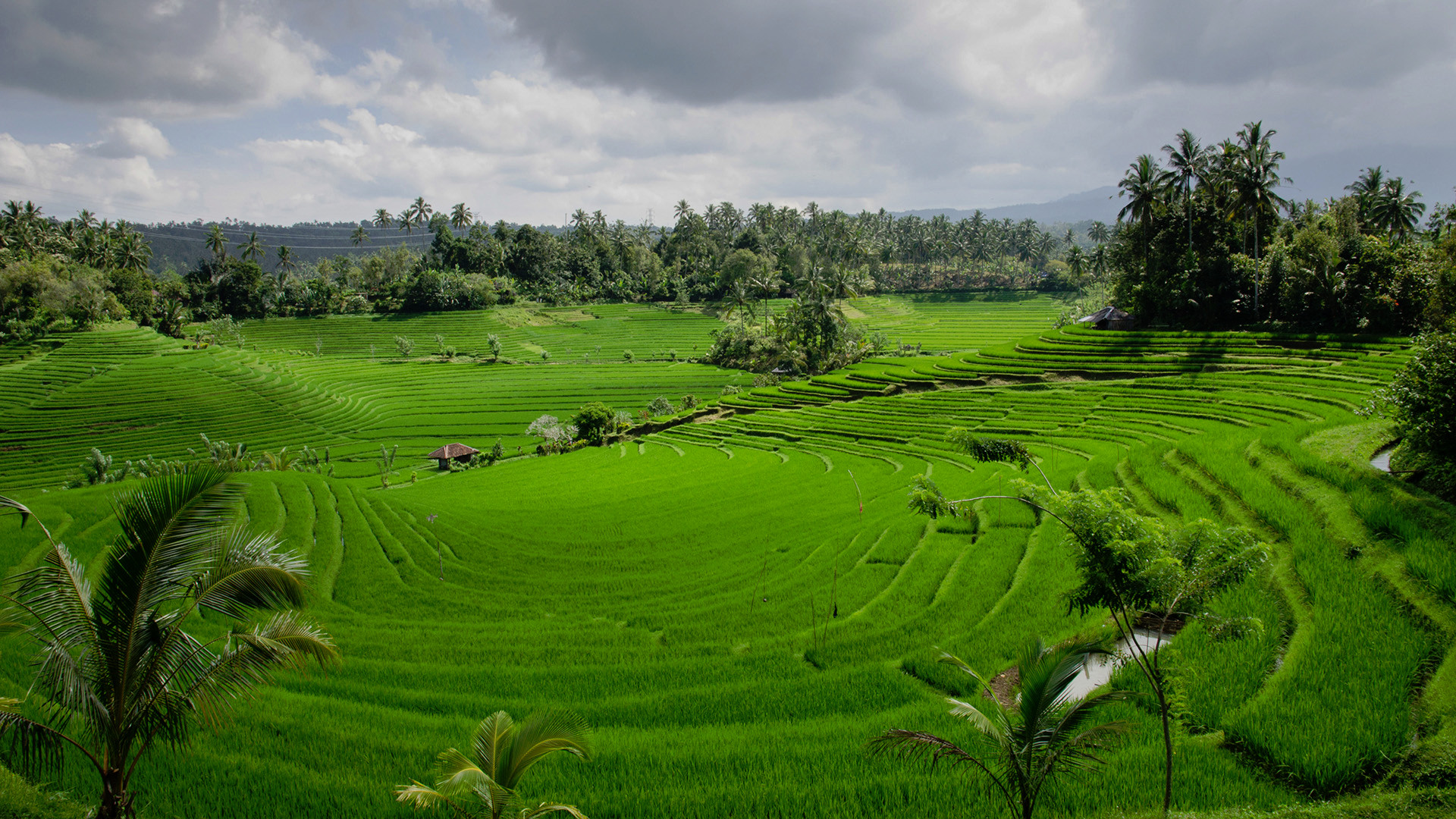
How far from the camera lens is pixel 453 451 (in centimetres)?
4525

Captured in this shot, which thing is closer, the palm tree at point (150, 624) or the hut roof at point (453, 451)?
the palm tree at point (150, 624)

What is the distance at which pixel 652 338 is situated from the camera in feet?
298

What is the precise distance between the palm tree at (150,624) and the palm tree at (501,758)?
210cm

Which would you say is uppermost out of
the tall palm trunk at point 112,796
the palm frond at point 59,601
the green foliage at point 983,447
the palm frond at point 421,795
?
the green foliage at point 983,447

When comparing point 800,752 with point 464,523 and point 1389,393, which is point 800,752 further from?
point 464,523

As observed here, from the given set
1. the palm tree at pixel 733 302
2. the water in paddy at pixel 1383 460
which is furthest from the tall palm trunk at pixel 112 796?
the palm tree at pixel 733 302

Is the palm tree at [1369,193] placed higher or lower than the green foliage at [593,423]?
higher

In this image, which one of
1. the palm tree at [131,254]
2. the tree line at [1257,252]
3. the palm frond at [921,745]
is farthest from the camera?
the palm tree at [131,254]

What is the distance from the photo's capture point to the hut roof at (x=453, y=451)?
4486 centimetres

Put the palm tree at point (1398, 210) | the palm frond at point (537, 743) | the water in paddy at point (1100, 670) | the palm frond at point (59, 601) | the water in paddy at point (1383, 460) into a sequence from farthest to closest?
the palm tree at point (1398, 210) < the water in paddy at point (1383, 460) < the water in paddy at point (1100, 670) < the palm frond at point (59, 601) < the palm frond at point (537, 743)

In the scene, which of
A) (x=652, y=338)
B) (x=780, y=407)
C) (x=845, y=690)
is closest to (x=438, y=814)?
(x=845, y=690)

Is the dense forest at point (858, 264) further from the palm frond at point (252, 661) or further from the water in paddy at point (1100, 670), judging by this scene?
the palm frond at point (252, 661)

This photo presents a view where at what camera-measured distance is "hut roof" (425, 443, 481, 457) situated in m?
44.9

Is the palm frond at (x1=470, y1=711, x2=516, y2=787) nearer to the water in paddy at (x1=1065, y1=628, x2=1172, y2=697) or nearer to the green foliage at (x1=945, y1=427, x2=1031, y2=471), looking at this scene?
the green foliage at (x1=945, y1=427, x2=1031, y2=471)
